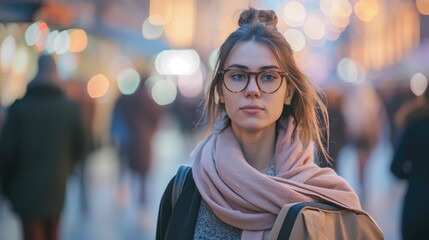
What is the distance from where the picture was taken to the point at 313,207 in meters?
3.10

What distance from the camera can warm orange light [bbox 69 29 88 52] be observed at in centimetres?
1874

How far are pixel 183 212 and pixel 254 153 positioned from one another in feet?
1.18

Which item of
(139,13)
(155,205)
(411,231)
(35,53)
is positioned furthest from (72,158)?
(139,13)

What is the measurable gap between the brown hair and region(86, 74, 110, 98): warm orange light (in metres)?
23.3

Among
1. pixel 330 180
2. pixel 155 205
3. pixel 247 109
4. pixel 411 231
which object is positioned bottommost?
pixel 155 205

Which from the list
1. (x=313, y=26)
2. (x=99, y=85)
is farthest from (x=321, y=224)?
(x=313, y=26)

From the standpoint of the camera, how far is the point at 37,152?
7258 millimetres

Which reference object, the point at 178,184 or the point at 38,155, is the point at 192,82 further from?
the point at 178,184

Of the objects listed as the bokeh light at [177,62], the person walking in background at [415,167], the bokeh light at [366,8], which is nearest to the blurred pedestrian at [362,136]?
the person walking in background at [415,167]

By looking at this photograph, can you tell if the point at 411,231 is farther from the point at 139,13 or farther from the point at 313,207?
the point at 139,13

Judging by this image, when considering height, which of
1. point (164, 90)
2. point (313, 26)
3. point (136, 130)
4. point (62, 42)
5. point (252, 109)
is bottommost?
point (164, 90)

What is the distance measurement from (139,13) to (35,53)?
63.3ft

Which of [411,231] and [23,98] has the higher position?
[23,98]

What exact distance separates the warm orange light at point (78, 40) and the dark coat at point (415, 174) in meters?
11.6
